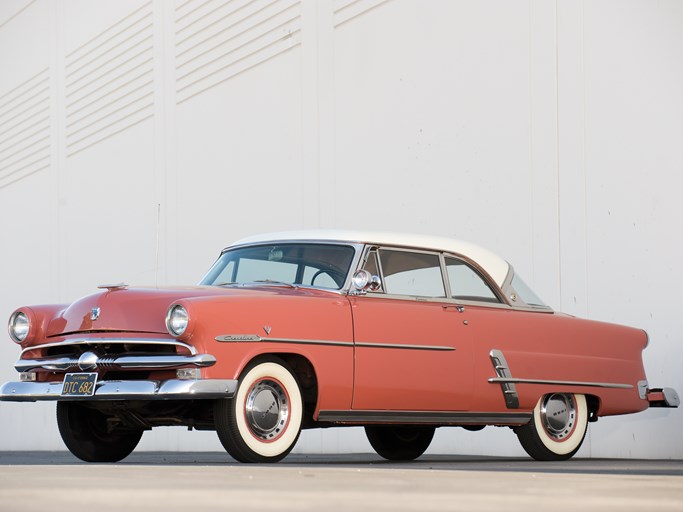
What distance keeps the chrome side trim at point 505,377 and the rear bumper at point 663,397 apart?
1.35 metres

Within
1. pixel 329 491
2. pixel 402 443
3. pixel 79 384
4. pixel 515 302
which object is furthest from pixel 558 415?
pixel 329 491

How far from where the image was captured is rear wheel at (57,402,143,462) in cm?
829

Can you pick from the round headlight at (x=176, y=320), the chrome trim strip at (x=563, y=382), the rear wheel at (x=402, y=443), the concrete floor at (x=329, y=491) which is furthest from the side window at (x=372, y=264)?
the concrete floor at (x=329, y=491)

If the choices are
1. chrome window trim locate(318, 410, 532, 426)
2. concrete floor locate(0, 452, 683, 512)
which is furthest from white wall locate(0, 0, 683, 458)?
concrete floor locate(0, 452, 683, 512)

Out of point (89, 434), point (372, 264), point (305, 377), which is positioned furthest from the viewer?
point (89, 434)

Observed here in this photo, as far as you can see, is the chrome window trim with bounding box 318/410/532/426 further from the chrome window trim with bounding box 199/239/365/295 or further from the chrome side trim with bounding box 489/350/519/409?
the chrome window trim with bounding box 199/239/365/295

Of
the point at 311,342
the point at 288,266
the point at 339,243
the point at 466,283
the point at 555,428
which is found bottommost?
the point at 555,428

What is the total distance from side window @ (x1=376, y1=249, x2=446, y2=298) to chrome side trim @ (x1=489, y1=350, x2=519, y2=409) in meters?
0.56

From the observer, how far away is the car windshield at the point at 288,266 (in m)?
8.09

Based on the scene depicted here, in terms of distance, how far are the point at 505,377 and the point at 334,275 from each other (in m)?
1.45

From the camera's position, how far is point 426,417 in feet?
26.2

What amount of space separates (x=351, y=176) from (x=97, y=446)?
5440 millimetres

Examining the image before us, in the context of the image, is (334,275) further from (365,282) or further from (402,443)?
(402,443)

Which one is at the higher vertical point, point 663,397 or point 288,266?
point 288,266
